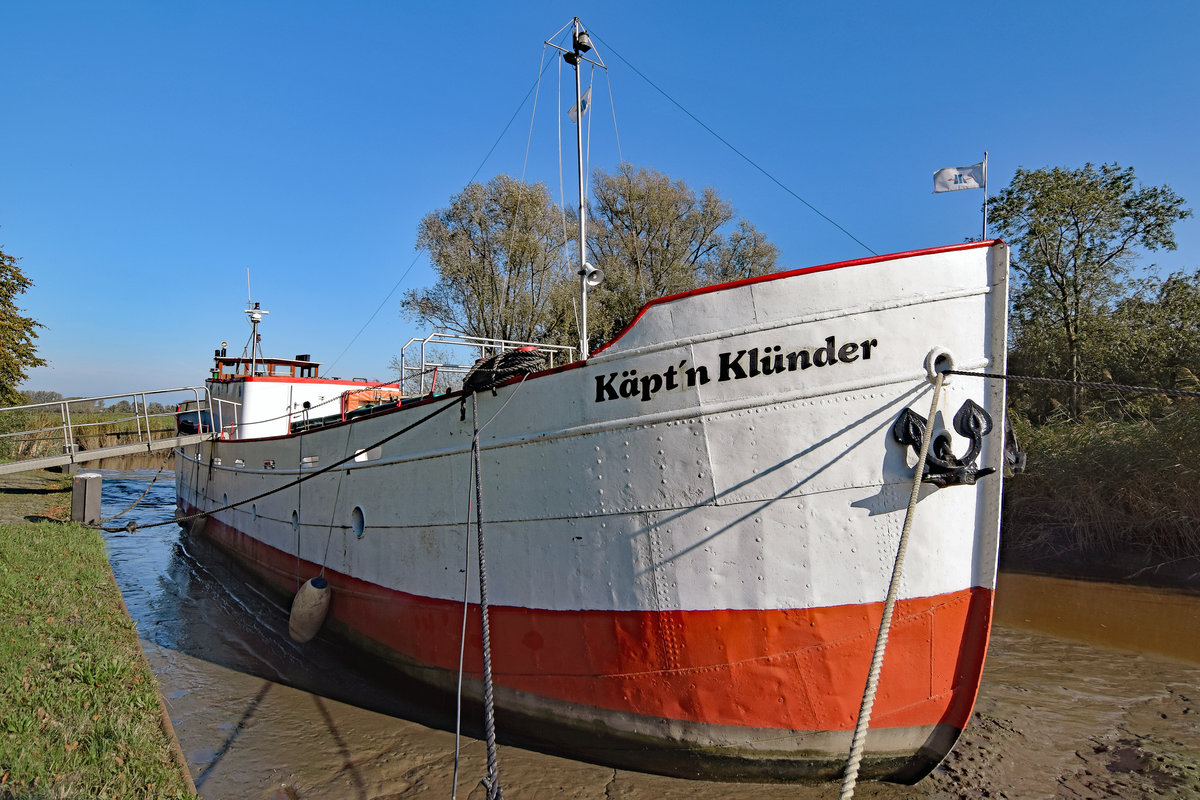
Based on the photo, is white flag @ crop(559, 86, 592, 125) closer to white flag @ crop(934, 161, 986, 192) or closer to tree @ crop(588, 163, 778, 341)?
white flag @ crop(934, 161, 986, 192)

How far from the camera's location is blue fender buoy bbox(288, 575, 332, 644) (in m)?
7.63

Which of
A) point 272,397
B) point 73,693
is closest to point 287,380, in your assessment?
point 272,397

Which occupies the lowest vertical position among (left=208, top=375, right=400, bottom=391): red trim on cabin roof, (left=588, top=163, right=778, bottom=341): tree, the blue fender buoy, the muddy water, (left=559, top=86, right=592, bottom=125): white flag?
the muddy water

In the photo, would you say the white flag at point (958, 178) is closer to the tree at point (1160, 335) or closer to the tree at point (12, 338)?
the tree at point (1160, 335)

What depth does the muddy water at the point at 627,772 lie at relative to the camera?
4547mm

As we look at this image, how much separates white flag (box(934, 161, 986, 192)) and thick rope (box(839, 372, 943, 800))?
1498mm

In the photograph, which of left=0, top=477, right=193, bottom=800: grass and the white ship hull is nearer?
left=0, top=477, right=193, bottom=800: grass

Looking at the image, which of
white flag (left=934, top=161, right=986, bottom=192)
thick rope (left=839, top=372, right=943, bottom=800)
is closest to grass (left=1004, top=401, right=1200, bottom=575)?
white flag (left=934, top=161, right=986, bottom=192)

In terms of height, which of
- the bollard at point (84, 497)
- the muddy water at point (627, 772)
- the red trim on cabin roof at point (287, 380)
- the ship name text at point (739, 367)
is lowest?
the muddy water at point (627, 772)

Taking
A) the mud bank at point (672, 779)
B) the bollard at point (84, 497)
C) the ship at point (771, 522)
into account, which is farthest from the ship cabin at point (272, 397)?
the ship at point (771, 522)

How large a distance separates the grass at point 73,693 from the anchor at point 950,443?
4.90m

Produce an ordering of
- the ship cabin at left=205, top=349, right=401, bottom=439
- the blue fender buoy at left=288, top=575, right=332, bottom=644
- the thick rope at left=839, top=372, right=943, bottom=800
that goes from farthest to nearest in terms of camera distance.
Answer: the ship cabin at left=205, top=349, right=401, bottom=439 → the blue fender buoy at left=288, top=575, right=332, bottom=644 → the thick rope at left=839, top=372, right=943, bottom=800

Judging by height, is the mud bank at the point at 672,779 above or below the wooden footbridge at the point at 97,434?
below

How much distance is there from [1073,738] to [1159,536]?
789cm
